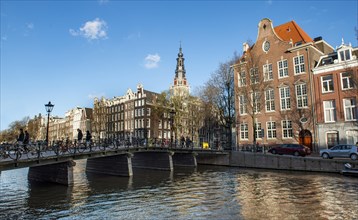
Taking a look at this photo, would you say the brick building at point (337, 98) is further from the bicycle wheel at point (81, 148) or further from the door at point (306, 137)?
the bicycle wheel at point (81, 148)

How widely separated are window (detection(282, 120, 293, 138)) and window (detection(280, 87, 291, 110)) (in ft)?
7.38

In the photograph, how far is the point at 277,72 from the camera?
Answer: 41.3 metres

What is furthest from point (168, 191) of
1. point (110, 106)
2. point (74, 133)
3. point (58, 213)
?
point (74, 133)

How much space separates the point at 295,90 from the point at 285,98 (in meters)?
1.87

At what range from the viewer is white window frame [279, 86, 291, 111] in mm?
39500

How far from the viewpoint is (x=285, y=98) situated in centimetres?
3984

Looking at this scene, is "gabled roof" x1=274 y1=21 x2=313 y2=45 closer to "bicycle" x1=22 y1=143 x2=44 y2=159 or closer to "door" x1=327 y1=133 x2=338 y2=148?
"door" x1=327 y1=133 x2=338 y2=148

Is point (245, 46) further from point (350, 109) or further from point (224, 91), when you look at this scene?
point (350, 109)

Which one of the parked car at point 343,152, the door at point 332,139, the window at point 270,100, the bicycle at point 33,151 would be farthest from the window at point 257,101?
the bicycle at point 33,151

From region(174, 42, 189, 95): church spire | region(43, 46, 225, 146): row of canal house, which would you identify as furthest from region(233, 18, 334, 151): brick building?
region(174, 42, 189, 95): church spire

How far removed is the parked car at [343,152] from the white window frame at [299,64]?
1455cm

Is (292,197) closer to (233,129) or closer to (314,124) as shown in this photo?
(314,124)

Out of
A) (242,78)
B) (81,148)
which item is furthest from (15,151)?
(242,78)

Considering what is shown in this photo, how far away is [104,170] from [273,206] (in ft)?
70.0
